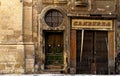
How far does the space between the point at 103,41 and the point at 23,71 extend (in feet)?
14.0

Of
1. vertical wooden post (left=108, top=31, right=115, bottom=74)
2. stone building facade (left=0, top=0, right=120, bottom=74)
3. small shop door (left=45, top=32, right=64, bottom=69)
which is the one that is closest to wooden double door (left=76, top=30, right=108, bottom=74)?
stone building facade (left=0, top=0, right=120, bottom=74)

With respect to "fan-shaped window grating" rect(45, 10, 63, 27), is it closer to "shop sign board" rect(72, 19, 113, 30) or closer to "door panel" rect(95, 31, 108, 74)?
"shop sign board" rect(72, 19, 113, 30)

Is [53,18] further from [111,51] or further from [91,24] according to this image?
[111,51]

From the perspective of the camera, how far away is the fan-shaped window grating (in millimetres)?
19281

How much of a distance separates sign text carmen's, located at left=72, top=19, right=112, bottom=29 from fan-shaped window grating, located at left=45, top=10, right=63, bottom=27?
709 millimetres

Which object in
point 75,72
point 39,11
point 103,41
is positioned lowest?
point 75,72

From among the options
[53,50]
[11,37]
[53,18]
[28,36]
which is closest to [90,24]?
[53,18]

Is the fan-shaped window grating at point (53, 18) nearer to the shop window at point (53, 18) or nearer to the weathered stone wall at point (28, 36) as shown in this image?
the shop window at point (53, 18)

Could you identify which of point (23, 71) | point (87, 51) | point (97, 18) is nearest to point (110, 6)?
point (97, 18)

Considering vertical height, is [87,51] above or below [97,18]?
below

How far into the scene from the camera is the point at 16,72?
1891 centimetres

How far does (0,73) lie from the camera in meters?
18.8

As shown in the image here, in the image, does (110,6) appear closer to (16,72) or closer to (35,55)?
(35,55)

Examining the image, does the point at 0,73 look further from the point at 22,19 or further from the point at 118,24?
the point at 118,24
